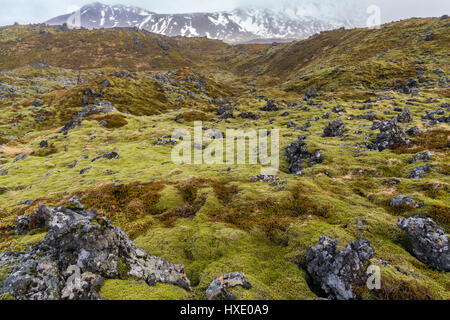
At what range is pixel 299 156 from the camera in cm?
3772

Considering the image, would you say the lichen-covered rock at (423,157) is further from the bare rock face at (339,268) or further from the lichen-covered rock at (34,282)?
the lichen-covered rock at (34,282)

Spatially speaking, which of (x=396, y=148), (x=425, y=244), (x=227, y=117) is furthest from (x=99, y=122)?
(x=425, y=244)

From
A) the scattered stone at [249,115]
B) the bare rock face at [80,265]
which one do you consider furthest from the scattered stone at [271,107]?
the bare rock face at [80,265]

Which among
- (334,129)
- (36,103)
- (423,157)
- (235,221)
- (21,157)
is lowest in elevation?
(235,221)

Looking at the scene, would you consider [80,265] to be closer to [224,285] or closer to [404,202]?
[224,285]

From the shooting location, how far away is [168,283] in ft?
45.9

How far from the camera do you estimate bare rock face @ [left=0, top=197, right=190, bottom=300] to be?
34.9 ft

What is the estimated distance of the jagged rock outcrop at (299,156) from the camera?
115 ft

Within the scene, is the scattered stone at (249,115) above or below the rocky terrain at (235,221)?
above

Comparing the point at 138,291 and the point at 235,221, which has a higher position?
the point at 138,291

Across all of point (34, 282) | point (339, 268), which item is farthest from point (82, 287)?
point (339, 268)

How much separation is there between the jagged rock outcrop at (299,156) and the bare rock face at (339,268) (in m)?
19.1

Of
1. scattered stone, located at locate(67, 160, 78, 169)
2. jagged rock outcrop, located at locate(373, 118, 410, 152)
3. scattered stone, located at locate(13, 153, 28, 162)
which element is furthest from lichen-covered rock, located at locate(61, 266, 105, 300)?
scattered stone, located at locate(13, 153, 28, 162)

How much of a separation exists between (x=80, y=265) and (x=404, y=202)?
25.0 m
